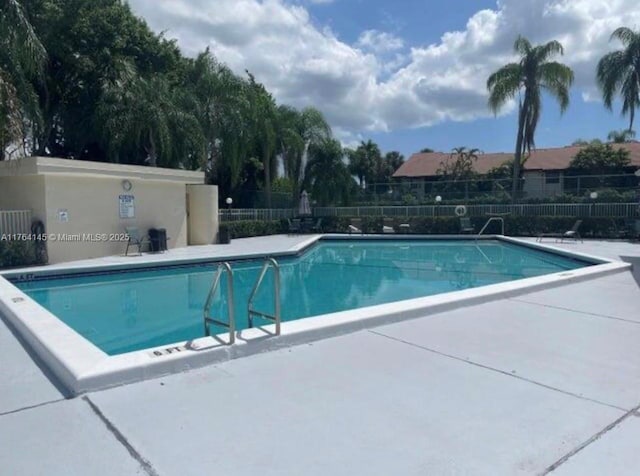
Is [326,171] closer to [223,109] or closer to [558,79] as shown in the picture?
[223,109]

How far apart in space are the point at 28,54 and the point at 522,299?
11.9 meters

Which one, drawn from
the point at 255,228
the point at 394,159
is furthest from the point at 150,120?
the point at 394,159

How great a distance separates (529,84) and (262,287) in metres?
18.2

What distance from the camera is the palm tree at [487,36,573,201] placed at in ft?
71.8

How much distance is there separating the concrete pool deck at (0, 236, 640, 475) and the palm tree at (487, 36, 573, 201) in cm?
1986

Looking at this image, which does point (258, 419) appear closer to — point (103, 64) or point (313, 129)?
point (103, 64)

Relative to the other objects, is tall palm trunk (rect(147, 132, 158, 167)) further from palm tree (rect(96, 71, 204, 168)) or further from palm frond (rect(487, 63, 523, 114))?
palm frond (rect(487, 63, 523, 114))

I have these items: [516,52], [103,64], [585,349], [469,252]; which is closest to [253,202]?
[103,64]

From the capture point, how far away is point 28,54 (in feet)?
37.0

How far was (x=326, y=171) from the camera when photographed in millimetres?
25812

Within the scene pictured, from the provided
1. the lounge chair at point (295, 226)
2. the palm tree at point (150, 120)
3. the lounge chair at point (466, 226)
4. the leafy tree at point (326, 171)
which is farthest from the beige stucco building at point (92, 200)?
the lounge chair at point (466, 226)

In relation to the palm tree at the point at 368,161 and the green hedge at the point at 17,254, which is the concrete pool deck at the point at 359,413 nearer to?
the green hedge at the point at 17,254

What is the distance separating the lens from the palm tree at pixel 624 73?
2102 cm

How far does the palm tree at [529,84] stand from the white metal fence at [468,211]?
3.69 ft
